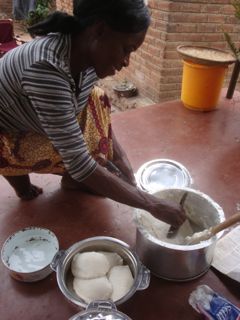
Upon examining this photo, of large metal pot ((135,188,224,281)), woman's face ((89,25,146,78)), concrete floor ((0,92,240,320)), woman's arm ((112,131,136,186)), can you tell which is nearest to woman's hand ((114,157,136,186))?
woman's arm ((112,131,136,186))

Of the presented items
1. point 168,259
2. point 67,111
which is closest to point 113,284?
point 168,259

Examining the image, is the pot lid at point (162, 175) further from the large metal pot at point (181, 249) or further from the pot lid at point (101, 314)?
the pot lid at point (101, 314)

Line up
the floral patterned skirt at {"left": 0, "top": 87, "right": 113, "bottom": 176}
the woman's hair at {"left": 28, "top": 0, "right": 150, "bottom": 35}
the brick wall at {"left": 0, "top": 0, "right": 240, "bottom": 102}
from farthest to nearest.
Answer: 1. the brick wall at {"left": 0, "top": 0, "right": 240, "bottom": 102}
2. the floral patterned skirt at {"left": 0, "top": 87, "right": 113, "bottom": 176}
3. the woman's hair at {"left": 28, "top": 0, "right": 150, "bottom": 35}

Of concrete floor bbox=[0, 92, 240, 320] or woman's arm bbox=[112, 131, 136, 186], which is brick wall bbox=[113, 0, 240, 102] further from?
woman's arm bbox=[112, 131, 136, 186]

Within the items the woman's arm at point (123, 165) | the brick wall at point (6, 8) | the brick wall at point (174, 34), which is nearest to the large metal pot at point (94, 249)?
the woman's arm at point (123, 165)

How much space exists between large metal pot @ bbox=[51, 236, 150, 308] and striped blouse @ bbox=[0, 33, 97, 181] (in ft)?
0.75

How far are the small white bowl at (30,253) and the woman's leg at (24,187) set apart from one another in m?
0.30

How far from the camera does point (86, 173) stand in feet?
3.20

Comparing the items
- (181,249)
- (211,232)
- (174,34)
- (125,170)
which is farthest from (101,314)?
(174,34)

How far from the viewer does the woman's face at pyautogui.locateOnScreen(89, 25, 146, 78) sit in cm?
89

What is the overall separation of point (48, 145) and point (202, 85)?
1.27m

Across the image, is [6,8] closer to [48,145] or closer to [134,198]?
[48,145]

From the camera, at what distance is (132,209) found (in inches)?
53.5

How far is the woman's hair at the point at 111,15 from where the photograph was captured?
847 millimetres
